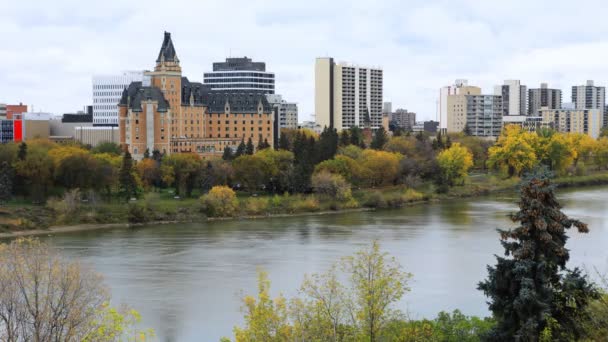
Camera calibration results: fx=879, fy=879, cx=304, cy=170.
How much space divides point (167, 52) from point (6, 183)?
21.5 meters

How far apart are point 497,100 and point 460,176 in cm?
3913

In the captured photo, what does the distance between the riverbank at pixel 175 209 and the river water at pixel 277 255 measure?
1.19m

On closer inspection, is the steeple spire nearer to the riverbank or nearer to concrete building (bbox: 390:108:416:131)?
the riverbank

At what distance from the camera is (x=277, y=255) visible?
2305 cm

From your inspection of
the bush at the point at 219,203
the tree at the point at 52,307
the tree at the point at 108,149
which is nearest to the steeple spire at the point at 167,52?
the tree at the point at 108,149

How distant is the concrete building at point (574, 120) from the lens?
82.8m

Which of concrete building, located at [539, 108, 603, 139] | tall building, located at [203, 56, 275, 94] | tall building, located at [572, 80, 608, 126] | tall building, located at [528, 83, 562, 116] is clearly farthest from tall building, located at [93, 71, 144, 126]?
tall building, located at [572, 80, 608, 126]

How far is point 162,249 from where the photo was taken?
24484 mm

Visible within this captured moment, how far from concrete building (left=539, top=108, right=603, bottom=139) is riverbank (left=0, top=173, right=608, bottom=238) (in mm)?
44723

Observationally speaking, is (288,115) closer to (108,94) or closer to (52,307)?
(108,94)

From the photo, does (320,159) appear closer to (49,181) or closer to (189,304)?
(49,181)

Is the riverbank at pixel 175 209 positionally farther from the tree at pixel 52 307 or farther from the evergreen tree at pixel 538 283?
the evergreen tree at pixel 538 283

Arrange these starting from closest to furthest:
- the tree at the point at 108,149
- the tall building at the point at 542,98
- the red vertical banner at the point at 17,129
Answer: the tree at the point at 108,149
the red vertical banner at the point at 17,129
the tall building at the point at 542,98

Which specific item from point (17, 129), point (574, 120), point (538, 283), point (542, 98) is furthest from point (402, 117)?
point (538, 283)
